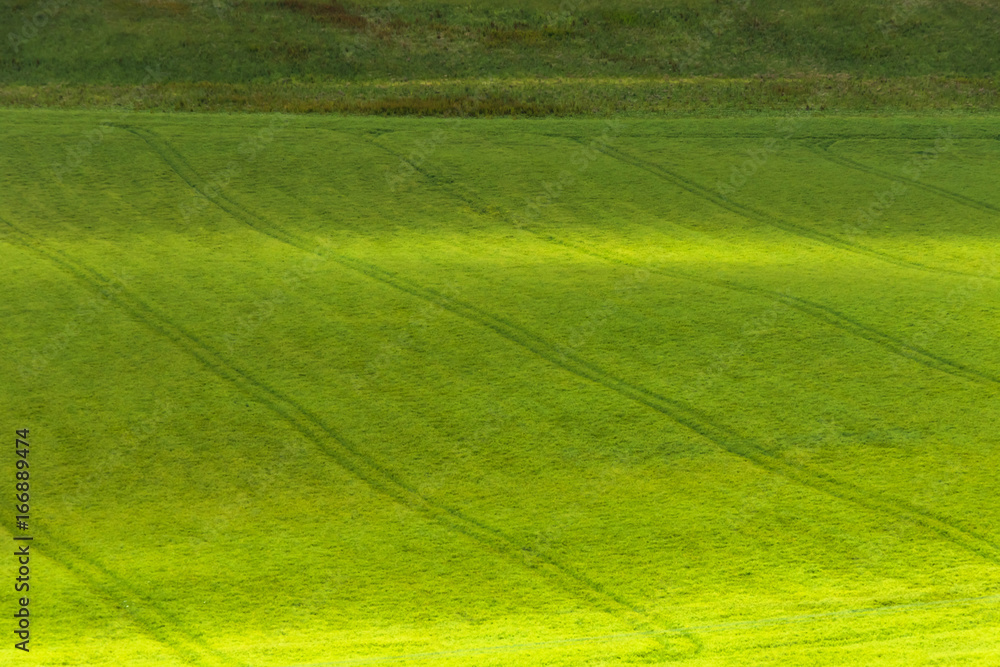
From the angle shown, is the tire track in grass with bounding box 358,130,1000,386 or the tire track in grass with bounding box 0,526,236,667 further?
the tire track in grass with bounding box 358,130,1000,386

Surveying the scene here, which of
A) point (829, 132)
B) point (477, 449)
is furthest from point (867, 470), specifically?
point (829, 132)

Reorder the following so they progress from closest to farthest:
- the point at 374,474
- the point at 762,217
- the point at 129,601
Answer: the point at 129,601
the point at 374,474
the point at 762,217

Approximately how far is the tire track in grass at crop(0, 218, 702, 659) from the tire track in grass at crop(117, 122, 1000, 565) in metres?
4.27

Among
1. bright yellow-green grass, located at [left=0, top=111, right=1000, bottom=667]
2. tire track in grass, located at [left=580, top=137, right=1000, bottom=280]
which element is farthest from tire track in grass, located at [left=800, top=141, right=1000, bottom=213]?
tire track in grass, located at [left=580, top=137, right=1000, bottom=280]

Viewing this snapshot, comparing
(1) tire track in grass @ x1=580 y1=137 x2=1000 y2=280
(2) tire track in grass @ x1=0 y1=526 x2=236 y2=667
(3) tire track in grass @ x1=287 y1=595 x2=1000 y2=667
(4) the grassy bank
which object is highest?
(4) the grassy bank

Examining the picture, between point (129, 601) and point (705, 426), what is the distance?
9699 millimetres

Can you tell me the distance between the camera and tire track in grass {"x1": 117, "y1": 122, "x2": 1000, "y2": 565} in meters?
15.9

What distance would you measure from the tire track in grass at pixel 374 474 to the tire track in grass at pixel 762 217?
13.9m

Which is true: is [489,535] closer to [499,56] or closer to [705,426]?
[705,426]

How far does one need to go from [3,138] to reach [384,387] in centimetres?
1846

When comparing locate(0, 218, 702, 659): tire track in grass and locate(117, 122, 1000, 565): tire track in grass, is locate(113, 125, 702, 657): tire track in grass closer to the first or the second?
locate(0, 218, 702, 659): tire track in grass

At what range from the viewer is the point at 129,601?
574 inches

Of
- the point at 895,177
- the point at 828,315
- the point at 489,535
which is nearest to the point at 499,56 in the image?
the point at 895,177

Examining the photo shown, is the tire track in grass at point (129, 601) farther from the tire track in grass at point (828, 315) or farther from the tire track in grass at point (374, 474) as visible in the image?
the tire track in grass at point (828, 315)
